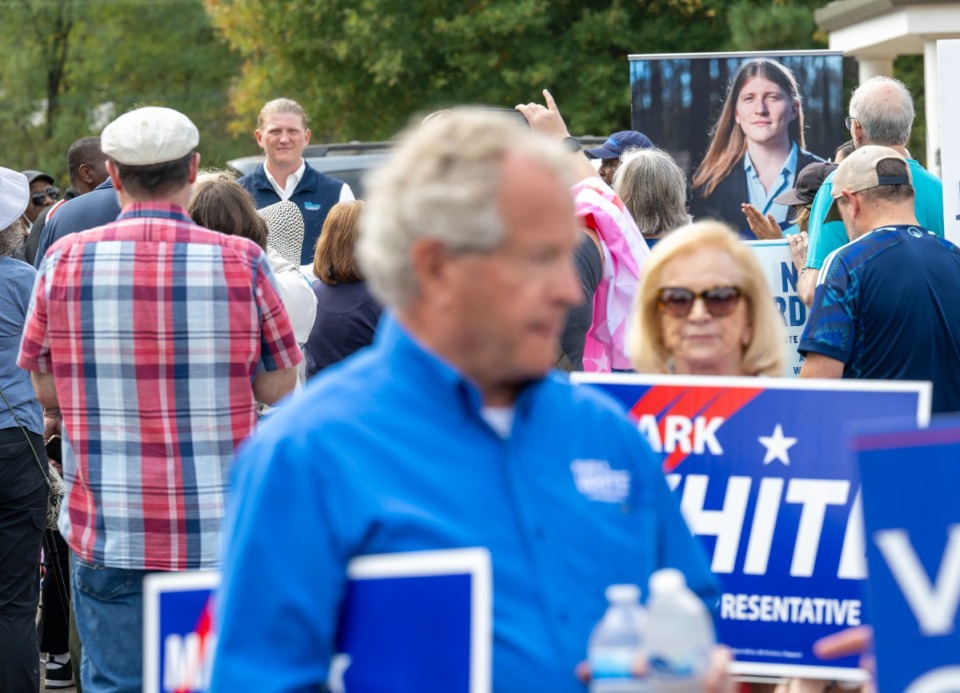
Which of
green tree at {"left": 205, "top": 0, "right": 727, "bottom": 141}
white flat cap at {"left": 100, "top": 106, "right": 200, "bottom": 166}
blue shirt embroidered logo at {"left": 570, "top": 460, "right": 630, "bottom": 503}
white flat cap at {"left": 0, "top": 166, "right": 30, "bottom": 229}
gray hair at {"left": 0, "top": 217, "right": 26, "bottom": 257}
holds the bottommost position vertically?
blue shirt embroidered logo at {"left": 570, "top": 460, "right": 630, "bottom": 503}

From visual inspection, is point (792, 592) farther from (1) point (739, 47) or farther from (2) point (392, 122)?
(2) point (392, 122)

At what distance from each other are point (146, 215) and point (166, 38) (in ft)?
122

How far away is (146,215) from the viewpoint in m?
4.32

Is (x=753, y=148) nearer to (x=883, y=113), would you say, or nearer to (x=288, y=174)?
(x=883, y=113)

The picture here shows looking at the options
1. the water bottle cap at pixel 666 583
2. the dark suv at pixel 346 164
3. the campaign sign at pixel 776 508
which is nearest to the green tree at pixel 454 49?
the dark suv at pixel 346 164

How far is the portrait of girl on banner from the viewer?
9.10 metres

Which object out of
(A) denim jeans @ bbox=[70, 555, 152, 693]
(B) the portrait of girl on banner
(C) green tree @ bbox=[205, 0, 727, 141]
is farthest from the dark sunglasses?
(C) green tree @ bbox=[205, 0, 727, 141]

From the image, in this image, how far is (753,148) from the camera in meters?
9.23

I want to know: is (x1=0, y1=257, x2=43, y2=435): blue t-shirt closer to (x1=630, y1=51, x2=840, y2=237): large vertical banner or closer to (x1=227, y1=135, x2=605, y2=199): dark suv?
(x1=630, y1=51, x2=840, y2=237): large vertical banner

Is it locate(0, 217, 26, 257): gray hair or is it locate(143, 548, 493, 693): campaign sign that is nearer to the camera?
locate(143, 548, 493, 693): campaign sign

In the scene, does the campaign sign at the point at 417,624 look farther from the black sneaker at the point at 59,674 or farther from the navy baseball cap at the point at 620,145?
the navy baseball cap at the point at 620,145

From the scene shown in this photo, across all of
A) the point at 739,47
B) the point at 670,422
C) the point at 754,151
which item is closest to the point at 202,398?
the point at 670,422

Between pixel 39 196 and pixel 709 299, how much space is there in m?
7.54

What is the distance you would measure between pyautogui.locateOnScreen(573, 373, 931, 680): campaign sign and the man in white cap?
4.24 ft
